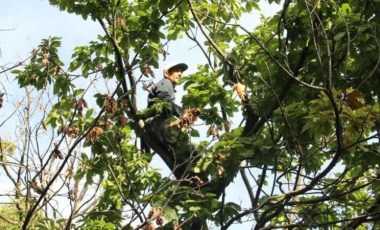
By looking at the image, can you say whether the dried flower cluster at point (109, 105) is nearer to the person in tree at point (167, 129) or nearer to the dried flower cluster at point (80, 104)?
the dried flower cluster at point (80, 104)

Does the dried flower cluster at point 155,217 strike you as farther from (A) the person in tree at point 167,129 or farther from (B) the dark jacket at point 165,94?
(B) the dark jacket at point 165,94

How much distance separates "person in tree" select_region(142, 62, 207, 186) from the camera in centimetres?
648

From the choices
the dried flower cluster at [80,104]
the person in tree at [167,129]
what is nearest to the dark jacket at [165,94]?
the person in tree at [167,129]

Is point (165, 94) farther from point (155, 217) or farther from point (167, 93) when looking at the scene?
point (155, 217)

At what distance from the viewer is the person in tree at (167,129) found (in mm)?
6484

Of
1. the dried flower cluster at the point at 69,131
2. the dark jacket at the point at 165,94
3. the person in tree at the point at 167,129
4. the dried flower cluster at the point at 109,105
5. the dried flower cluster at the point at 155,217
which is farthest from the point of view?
the dark jacket at the point at 165,94

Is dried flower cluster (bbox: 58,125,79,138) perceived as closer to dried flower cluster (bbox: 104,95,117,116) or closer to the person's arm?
dried flower cluster (bbox: 104,95,117,116)

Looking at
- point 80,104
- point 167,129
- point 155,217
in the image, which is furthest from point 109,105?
point 167,129

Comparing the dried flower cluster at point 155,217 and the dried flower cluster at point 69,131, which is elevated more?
the dried flower cluster at point 69,131

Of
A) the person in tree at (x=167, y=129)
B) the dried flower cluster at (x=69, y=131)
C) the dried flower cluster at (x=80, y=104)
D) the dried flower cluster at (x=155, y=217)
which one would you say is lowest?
the dried flower cluster at (x=155, y=217)

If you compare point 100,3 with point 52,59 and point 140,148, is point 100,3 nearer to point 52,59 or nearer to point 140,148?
point 52,59

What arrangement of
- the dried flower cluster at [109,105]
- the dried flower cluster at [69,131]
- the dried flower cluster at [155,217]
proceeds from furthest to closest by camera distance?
1. the dried flower cluster at [69,131]
2. the dried flower cluster at [109,105]
3. the dried flower cluster at [155,217]

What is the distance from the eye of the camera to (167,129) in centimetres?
672

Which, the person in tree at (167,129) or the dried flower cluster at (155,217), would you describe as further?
the person in tree at (167,129)
